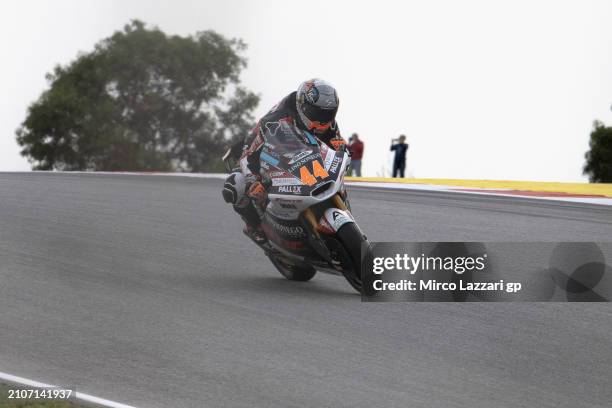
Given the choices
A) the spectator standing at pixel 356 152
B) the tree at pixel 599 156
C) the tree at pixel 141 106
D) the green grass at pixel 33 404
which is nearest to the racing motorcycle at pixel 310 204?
the green grass at pixel 33 404

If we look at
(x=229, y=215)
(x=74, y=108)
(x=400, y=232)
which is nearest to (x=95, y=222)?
(x=229, y=215)

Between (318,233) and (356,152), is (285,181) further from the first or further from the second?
(356,152)

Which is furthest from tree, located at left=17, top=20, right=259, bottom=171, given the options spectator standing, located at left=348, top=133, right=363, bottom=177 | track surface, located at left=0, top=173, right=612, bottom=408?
track surface, located at left=0, top=173, right=612, bottom=408

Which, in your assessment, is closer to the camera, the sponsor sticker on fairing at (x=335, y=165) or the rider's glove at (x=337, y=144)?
the sponsor sticker on fairing at (x=335, y=165)

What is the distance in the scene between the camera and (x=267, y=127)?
31.5 ft

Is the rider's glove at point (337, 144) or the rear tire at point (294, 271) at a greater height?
the rider's glove at point (337, 144)

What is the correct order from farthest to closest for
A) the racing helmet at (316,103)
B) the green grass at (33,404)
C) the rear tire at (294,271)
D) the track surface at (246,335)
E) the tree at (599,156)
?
the tree at (599,156), the rear tire at (294,271), the racing helmet at (316,103), the track surface at (246,335), the green grass at (33,404)

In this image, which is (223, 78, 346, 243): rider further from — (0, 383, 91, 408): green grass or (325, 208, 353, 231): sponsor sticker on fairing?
(0, 383, 91, 408): green grass

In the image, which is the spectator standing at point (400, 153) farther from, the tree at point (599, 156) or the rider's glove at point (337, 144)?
the tree at point (599, 156)

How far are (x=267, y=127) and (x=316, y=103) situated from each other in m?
0.53

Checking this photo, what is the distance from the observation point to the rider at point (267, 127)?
30.6 ft

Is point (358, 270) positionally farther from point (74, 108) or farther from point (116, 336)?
point (74, 108)

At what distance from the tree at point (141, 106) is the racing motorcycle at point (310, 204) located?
50.6 meters

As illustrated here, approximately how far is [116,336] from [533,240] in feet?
23.7
